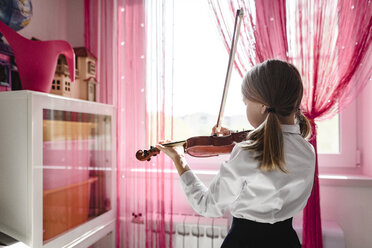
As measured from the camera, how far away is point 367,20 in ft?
4.99

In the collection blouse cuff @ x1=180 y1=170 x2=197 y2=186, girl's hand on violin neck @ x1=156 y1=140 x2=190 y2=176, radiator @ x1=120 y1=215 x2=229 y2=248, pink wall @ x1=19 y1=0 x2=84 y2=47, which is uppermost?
pink wall @ x1=19 y1=0 x2=84 y2=47

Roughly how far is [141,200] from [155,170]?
221 millimetres

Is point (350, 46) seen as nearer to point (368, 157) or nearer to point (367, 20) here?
point (367, 20)

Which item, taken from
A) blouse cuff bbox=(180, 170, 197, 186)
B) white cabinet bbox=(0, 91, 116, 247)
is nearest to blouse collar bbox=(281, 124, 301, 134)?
blouse cuff bbox=(180, 170, 197, 186)

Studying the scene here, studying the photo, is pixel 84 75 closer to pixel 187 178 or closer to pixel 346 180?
pixel 187 178

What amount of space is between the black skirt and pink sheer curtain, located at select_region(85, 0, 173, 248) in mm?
785

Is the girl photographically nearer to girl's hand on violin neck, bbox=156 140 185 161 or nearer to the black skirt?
the black skirt

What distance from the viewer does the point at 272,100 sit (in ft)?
3.02

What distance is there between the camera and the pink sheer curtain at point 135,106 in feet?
5.78

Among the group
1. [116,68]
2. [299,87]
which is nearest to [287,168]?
[299,87]

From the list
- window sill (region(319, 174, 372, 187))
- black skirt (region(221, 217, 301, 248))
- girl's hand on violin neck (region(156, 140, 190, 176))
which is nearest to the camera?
black skirt (region(221, 217, 301, 248))

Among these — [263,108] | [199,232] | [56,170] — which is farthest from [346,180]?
[56,170]

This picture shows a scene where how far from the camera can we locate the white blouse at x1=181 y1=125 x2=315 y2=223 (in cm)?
90

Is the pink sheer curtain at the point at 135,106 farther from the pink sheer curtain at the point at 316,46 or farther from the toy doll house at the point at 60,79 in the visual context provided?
the pink sheer curtain at the point at 316,46
